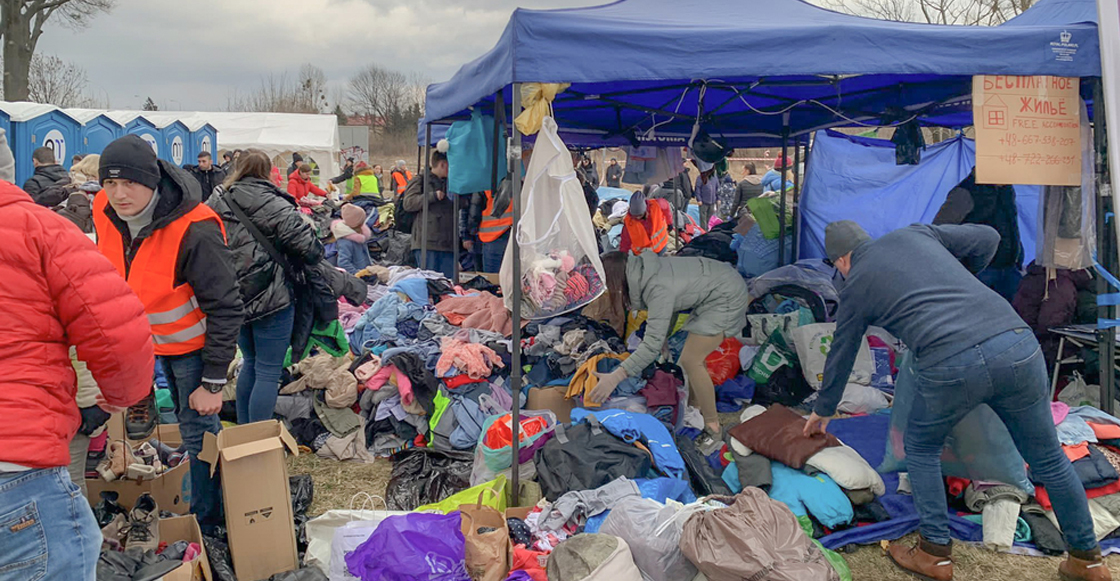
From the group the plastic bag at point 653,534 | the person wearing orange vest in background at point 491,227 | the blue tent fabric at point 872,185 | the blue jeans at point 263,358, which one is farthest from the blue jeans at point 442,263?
the plastic bag at point 653,534

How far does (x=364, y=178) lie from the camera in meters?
14.0

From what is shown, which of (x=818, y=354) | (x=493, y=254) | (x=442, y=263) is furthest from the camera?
(x=442, y=263)

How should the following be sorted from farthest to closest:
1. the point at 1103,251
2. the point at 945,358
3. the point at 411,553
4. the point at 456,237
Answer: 1. the point at 456,237
2. the point at 1103,251
3. the point at 945,358
4. the point at 411,553

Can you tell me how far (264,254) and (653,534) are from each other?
221cm

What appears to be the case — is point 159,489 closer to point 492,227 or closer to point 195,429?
point 195,429

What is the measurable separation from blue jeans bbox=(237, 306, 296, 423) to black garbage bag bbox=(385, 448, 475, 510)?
0.81 metres

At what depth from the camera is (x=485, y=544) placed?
9.86 ft

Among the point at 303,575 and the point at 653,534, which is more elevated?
the point at 653,534

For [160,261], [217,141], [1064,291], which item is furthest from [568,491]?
[217,141]

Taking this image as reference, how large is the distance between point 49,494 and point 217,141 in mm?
26616

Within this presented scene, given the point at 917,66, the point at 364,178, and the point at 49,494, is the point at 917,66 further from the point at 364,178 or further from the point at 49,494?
the point at 364,178

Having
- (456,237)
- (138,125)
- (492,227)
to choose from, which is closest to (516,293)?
(492,227)

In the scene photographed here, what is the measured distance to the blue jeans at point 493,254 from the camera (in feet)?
24.7

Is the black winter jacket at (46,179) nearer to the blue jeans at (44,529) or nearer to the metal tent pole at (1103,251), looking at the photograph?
the blue jeans at (44,529)
